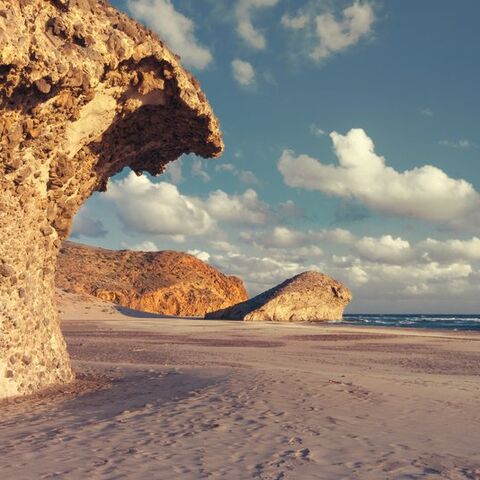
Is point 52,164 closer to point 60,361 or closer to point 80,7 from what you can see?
point 80,7

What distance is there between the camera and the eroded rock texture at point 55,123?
8.69 m

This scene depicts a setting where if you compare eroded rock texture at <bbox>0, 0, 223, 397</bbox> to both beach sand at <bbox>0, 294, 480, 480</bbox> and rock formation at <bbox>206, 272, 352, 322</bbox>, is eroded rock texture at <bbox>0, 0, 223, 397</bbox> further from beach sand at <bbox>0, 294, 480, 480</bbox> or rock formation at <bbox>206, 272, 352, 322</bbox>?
rock formation at <bbox>206, 272, 352, 322</bbox>

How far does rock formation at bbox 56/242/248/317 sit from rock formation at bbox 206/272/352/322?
25680 millimetres

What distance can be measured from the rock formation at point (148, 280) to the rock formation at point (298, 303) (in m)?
25.7

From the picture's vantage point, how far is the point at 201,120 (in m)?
13.0

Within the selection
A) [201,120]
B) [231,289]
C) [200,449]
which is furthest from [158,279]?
[200,449]

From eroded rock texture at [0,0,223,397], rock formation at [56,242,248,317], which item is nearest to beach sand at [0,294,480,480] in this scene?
eroded rock texture at [0,0,223,397]

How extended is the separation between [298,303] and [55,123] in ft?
196

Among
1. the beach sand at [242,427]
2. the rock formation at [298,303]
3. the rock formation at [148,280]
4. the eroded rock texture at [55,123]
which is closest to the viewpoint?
the beach sand at [242,427]

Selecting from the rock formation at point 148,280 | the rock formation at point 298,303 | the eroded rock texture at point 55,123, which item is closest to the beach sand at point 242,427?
the eroded rock texture at point 55,123

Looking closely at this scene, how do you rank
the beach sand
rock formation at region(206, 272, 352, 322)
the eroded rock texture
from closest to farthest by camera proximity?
the beach sand
the eroded rock texture
rock formation at region(206, 272, 352, 322)

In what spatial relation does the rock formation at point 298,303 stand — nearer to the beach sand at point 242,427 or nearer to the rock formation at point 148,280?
the rock formation at point 148,280

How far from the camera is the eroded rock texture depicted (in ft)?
28.5

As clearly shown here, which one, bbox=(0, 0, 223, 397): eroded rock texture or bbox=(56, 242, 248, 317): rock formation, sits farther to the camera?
bbox=(56, 242, 248, 317): rock formation
